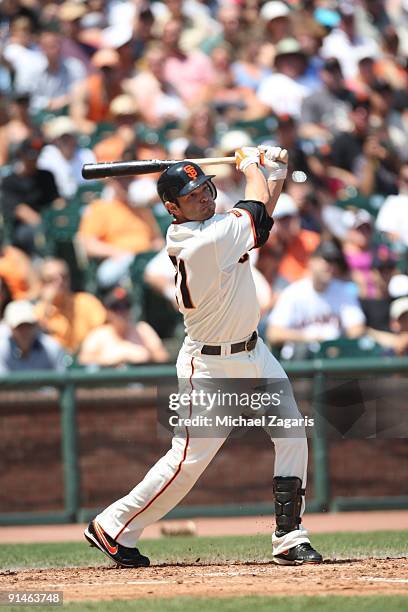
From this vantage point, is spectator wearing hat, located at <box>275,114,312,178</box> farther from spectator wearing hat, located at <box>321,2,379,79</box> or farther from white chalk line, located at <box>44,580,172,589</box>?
white chalk line, located at <box>44,580,172,589</box>

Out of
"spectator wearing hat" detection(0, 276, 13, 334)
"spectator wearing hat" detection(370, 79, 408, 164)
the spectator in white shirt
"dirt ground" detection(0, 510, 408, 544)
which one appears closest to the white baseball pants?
"dirt ground" detection(0, 510, 408, 544)

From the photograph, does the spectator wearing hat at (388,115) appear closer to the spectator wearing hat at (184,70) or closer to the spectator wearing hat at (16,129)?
the spectator wearing hat at (184,70)

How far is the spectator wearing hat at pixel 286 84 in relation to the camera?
12000 millimetres

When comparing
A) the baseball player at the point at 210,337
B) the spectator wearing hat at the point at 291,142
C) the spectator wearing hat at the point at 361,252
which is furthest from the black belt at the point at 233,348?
the spectator wearing hat at the point at 291,142

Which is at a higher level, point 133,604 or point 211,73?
point 211,73

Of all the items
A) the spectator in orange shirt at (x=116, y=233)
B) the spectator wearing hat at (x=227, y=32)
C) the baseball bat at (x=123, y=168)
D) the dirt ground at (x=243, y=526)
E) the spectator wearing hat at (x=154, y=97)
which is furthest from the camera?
the spectator wearing hat at (x=227, y=32)

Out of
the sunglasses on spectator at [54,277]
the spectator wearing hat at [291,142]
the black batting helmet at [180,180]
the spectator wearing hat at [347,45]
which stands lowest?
the sunglasses on spectator at [54,277]

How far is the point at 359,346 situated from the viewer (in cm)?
930

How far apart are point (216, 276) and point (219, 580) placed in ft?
4.54

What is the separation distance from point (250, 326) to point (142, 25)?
7.41 meters

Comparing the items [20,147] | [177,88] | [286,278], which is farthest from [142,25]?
[286,278]

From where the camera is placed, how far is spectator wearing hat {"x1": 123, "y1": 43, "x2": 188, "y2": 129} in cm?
A: 1184

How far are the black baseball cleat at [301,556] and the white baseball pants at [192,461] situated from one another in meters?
0.03

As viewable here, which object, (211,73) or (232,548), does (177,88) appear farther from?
(232,548)
